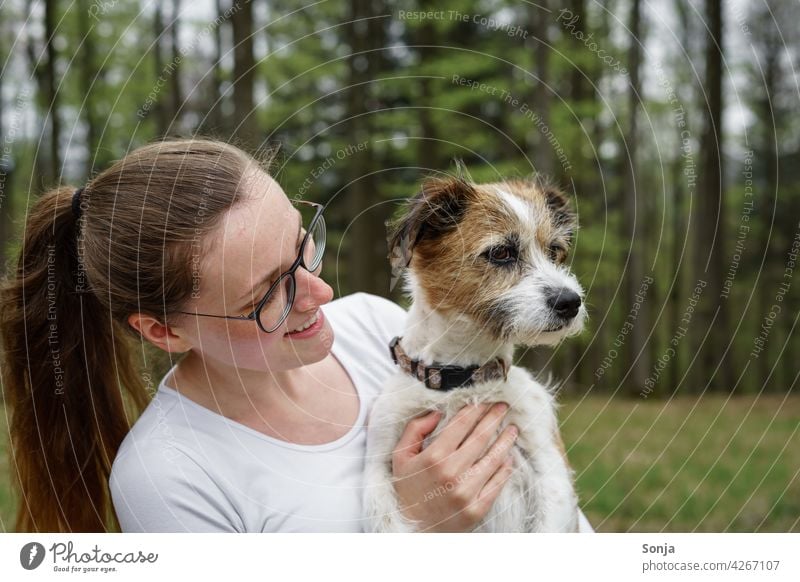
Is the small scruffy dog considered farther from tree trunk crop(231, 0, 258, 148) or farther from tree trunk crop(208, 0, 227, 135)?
tree trunk crop(208, 0, 227, 135)

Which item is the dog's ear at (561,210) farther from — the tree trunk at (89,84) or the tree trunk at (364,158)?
the tree trunk at (89,84)

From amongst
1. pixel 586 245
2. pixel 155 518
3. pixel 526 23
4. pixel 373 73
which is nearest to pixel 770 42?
pixel 586 245

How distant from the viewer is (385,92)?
4.29 meters

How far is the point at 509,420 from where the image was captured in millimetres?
2424

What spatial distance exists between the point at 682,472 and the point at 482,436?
12.7 feet

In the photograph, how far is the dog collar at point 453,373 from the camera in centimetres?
239

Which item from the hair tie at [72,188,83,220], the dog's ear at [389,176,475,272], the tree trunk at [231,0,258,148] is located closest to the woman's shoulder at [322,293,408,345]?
the dog's ear at [389,176,475,272]

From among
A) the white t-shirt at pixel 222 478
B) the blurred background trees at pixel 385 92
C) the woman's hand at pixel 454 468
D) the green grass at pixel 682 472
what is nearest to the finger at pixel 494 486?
the woman's hand at pixel 454 468

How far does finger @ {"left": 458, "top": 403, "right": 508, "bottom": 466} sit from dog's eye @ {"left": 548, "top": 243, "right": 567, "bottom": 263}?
609 mm

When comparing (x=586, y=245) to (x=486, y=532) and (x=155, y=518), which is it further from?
(x=155, y=518)

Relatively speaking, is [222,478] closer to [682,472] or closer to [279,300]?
[279,300]

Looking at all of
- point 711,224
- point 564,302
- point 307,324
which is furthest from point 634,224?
point 711,224

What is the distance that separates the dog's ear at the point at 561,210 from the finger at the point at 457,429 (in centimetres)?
79

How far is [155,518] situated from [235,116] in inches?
81.1
